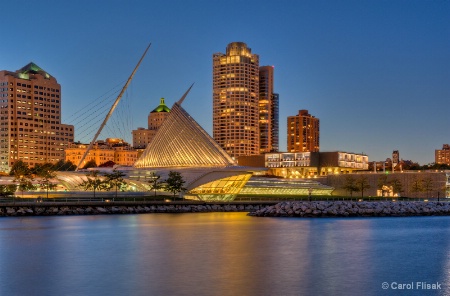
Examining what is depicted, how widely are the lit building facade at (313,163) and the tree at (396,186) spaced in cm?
3051

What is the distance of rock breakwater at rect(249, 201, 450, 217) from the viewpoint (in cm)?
7300

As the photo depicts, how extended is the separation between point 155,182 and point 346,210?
3107 cm

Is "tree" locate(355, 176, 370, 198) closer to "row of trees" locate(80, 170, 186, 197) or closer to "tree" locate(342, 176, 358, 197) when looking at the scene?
"tree" locate(342, 176, 358, 197)

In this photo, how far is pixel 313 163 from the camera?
150875mm

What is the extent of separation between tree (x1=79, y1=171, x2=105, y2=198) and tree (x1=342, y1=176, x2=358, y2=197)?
44.9 meters

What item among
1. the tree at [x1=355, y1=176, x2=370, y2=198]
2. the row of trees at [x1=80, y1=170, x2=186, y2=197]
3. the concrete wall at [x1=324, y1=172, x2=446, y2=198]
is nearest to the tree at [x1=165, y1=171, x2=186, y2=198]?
the row of trees at [x1=80, y1=170, x2=186, y2=197]

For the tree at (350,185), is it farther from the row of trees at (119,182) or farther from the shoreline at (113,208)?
the row of trees at (119,182)

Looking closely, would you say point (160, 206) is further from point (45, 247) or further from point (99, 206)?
point (45, 247)

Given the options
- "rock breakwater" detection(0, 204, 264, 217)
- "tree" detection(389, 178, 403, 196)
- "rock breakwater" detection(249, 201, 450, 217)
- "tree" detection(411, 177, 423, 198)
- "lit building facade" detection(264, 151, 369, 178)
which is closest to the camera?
"rock breakwater" detection(0, 204, 264, 217)

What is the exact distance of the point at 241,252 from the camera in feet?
118

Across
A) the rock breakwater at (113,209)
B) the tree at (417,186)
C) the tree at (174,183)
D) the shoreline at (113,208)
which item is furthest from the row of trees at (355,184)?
the tree at (174,183)

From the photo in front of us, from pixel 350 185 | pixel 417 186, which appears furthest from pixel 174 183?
pixel 417 186

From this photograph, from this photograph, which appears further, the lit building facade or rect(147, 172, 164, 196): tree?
the lit building facade

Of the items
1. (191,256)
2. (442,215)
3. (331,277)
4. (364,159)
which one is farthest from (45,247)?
(364,159)
